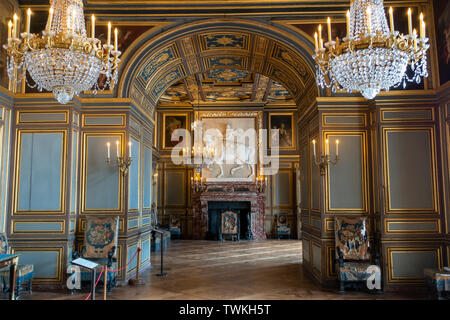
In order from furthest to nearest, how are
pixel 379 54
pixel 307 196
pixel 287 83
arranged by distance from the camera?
pixel 287 83
pixel 307 196
pixel 379 54

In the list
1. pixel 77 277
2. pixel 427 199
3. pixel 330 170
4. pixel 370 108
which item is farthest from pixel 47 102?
pixel 427 199

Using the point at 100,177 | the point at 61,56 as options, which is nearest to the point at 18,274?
the point at 100,177

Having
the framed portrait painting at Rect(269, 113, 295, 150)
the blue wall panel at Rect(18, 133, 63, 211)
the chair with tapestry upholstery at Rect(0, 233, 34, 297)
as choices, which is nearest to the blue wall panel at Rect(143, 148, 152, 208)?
the blue wall panel at Rect(18, 133, 63, 211)

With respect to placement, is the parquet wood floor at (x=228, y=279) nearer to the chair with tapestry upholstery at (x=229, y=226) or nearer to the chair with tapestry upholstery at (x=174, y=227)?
the chair with tapestry upholstery at (x=229, y=226)

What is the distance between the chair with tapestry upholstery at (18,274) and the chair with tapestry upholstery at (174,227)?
831cm

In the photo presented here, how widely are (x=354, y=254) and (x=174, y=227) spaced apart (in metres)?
9.22

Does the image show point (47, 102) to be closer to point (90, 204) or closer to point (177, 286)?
point (90, 204)

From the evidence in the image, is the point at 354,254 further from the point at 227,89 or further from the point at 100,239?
the point at 227,89

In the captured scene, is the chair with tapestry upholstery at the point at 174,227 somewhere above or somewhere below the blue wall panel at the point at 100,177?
below

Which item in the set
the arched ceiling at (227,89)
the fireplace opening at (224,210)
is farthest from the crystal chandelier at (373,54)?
the fireplace opening at (224,210)

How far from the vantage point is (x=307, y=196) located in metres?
7.84

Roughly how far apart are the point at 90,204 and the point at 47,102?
1937 millimetres

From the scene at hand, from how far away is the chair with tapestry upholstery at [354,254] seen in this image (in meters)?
6.05

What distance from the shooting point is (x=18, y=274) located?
5531 millimetres
